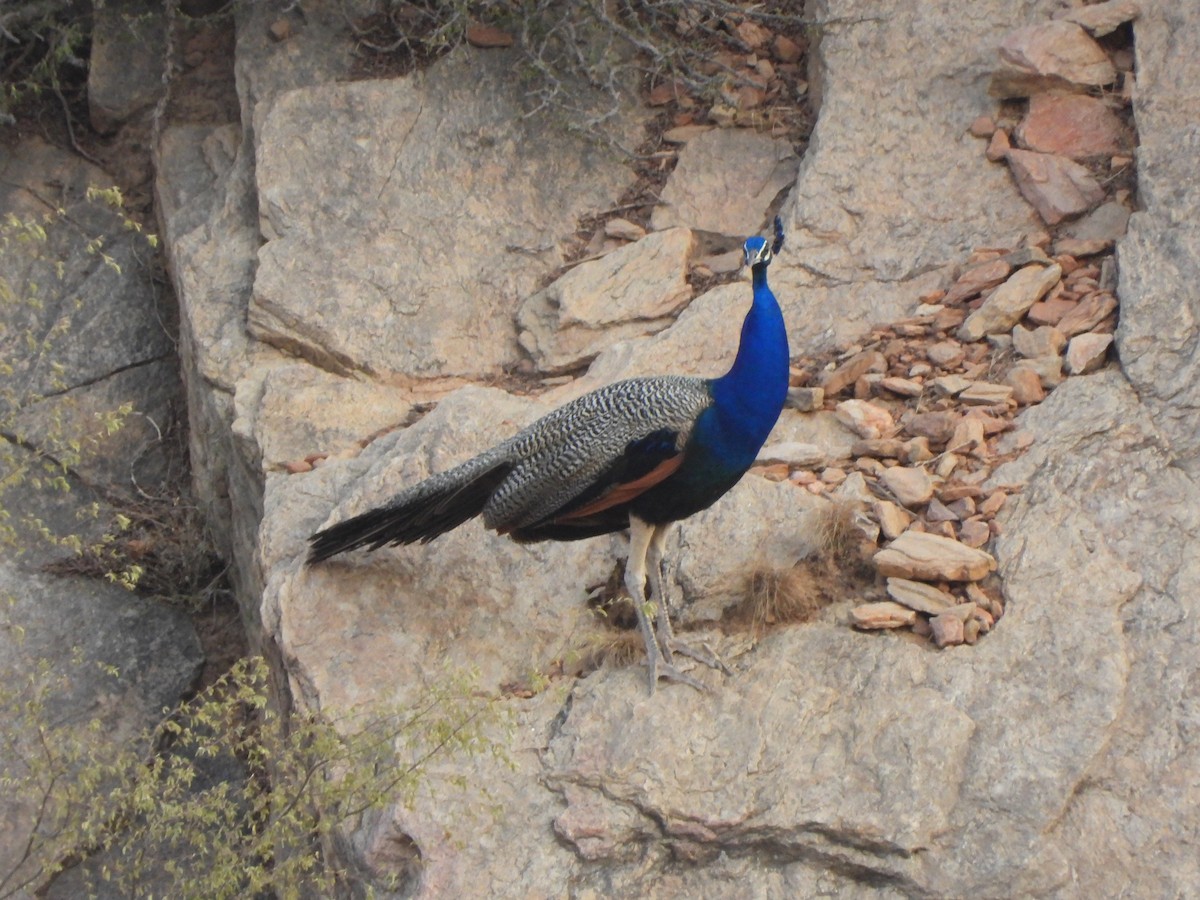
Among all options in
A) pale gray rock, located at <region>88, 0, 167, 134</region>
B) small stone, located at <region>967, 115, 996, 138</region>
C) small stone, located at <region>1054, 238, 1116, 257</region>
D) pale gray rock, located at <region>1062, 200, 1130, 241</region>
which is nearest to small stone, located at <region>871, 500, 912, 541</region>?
small stone, located at <region>1054, 238, 1116, 257</region>

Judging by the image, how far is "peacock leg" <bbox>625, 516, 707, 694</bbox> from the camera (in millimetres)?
4207

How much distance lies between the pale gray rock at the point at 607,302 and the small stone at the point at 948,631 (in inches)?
87.8

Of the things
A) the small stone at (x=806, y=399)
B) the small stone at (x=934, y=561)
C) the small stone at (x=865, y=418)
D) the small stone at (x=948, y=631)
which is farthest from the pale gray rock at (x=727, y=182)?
the small stone at (x=948, y=631)

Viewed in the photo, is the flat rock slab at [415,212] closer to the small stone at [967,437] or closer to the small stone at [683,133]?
the small stone at [683,133]

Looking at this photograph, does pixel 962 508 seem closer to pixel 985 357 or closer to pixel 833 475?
pixel 833 475

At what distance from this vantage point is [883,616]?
4.11 m

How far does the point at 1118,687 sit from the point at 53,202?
5402mm

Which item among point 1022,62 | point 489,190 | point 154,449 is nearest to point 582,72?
point 489,190

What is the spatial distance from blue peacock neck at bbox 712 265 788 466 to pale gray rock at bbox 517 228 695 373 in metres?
1.60

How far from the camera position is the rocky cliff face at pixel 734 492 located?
3.79 metres

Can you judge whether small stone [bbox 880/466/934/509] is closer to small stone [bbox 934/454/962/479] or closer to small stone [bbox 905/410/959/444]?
small stone [bbox 934/454/962/479]

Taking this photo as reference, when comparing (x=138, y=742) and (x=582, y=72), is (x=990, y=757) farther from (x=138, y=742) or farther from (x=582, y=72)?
(x=582, y=72)

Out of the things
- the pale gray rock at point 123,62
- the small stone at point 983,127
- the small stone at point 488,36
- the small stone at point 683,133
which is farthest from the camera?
the pale gray rock at point 123,62

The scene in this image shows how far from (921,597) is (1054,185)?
2259 mm
